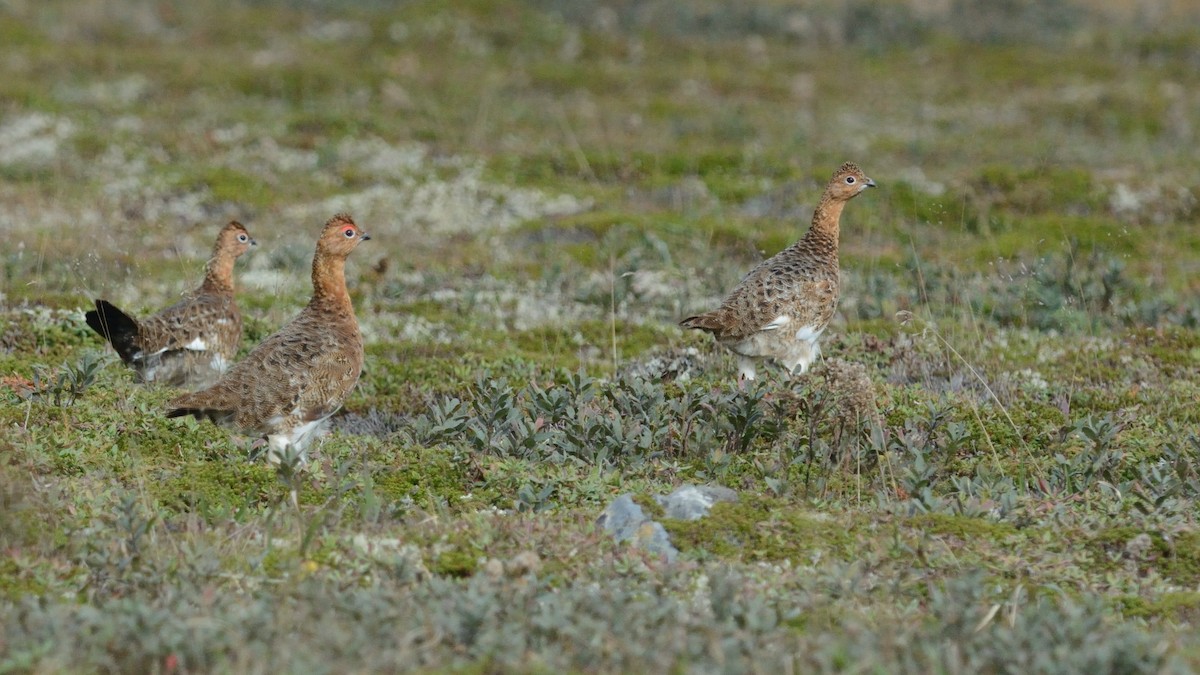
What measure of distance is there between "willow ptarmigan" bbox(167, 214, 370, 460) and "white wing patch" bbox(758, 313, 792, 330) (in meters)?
3.20

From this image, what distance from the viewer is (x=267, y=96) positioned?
82.2 ft

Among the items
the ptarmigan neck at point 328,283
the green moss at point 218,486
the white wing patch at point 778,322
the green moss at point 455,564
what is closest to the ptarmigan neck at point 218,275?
the ptarmigan neck at point 328,283

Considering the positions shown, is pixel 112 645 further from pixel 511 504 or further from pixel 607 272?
pixel 607 272

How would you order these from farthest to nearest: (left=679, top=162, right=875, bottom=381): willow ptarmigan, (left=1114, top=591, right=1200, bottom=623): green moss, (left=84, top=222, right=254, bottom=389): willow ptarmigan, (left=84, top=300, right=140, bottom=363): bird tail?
1. (left=679, top=162, right=875, bottom=381): willow ptarmigan
2. (left=84, top=222, right=254, bottom=389): willow ptarmigan
3. (left=84, top=300, right=140, bottom=363): bird tail
4. (left=1114, top=591, right=1200, bottom=623): green moss

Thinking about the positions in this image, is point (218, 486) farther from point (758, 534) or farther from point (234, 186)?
point (234, 186)

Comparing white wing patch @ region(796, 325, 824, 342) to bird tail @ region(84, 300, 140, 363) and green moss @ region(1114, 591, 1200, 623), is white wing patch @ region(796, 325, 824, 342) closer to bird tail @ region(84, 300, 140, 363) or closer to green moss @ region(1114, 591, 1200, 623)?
green moss @ region(1114, 591, 1200, 623)

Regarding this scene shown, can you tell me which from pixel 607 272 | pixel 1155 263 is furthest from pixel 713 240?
pixel 1155 263

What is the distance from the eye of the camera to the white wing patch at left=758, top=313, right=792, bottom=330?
11.1 metres

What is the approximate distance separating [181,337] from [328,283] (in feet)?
4.84

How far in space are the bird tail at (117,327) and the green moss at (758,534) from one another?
5103 mm

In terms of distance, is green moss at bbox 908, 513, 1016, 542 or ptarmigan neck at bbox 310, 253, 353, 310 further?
ptarmigan neck at bbox 310, 253, 353, 310

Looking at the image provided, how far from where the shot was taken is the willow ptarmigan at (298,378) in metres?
9.37

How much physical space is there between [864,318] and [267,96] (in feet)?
47.3

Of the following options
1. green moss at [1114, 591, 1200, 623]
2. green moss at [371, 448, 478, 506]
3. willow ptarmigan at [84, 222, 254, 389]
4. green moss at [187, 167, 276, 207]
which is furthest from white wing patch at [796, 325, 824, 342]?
green moss at [187, 167, 276, 207]
